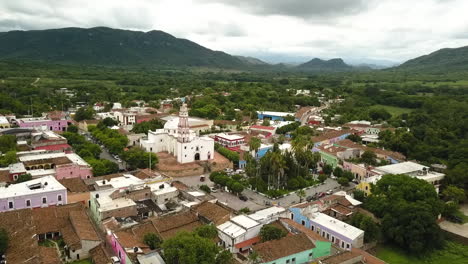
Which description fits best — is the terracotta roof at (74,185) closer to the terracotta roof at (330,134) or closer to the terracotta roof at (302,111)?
the terracotta roof at (330,134)

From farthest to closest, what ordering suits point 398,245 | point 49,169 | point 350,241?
point 49,169 < point 398,245 < point 350,241

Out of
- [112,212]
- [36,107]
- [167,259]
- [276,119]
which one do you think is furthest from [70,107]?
[167,259]

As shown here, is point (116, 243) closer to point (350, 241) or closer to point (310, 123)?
point (350, 241)

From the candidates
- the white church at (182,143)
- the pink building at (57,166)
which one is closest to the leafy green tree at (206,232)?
the pink building at (57,166)

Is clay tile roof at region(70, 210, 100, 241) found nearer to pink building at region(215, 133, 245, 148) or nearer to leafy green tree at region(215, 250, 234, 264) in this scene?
leafy green tree at region(215, 250, 234, 264)

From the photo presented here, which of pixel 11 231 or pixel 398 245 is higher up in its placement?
pixel 11 231

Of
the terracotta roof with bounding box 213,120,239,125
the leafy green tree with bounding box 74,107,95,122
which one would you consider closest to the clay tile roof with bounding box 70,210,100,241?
the terracotta roof with bounding box 213,120,239,125
